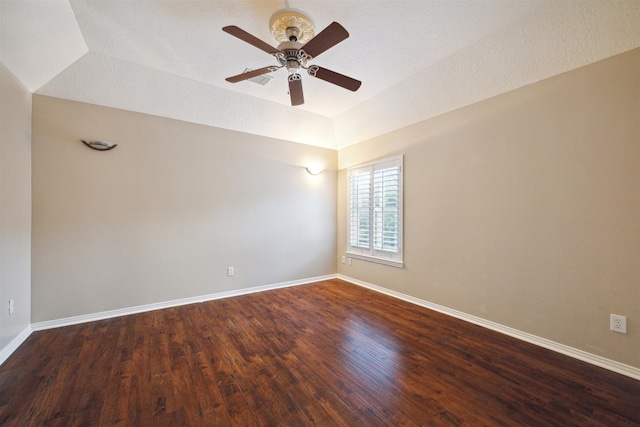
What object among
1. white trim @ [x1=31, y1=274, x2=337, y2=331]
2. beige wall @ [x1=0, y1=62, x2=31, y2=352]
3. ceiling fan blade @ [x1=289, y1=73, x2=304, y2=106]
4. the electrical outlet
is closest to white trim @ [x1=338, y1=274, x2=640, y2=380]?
the electrical outlet

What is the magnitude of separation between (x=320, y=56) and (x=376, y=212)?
2462mm

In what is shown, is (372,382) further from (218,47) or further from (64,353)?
(218,47)

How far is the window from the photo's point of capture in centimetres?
398

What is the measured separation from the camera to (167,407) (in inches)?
67.2

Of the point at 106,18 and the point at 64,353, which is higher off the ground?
the point at 106,18

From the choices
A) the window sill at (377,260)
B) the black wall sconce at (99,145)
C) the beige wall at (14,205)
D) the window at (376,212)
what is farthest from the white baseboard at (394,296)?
the black wall sconce at (99,145)

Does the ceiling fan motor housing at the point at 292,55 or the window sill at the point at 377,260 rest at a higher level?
the ceiling fan motor housing at the point at 292,55

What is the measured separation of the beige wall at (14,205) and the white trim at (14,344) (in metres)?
0.03

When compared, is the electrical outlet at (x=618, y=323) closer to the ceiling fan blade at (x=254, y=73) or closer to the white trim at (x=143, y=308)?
the ceiling fan blade at (x=254, y=73)

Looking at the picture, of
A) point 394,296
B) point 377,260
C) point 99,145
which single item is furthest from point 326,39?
point 394,296

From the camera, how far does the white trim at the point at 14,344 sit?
7.36ft

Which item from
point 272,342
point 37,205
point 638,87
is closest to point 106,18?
point 37,205

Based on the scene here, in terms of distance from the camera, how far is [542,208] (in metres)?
2.55

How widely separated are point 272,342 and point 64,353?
1.90 meters
